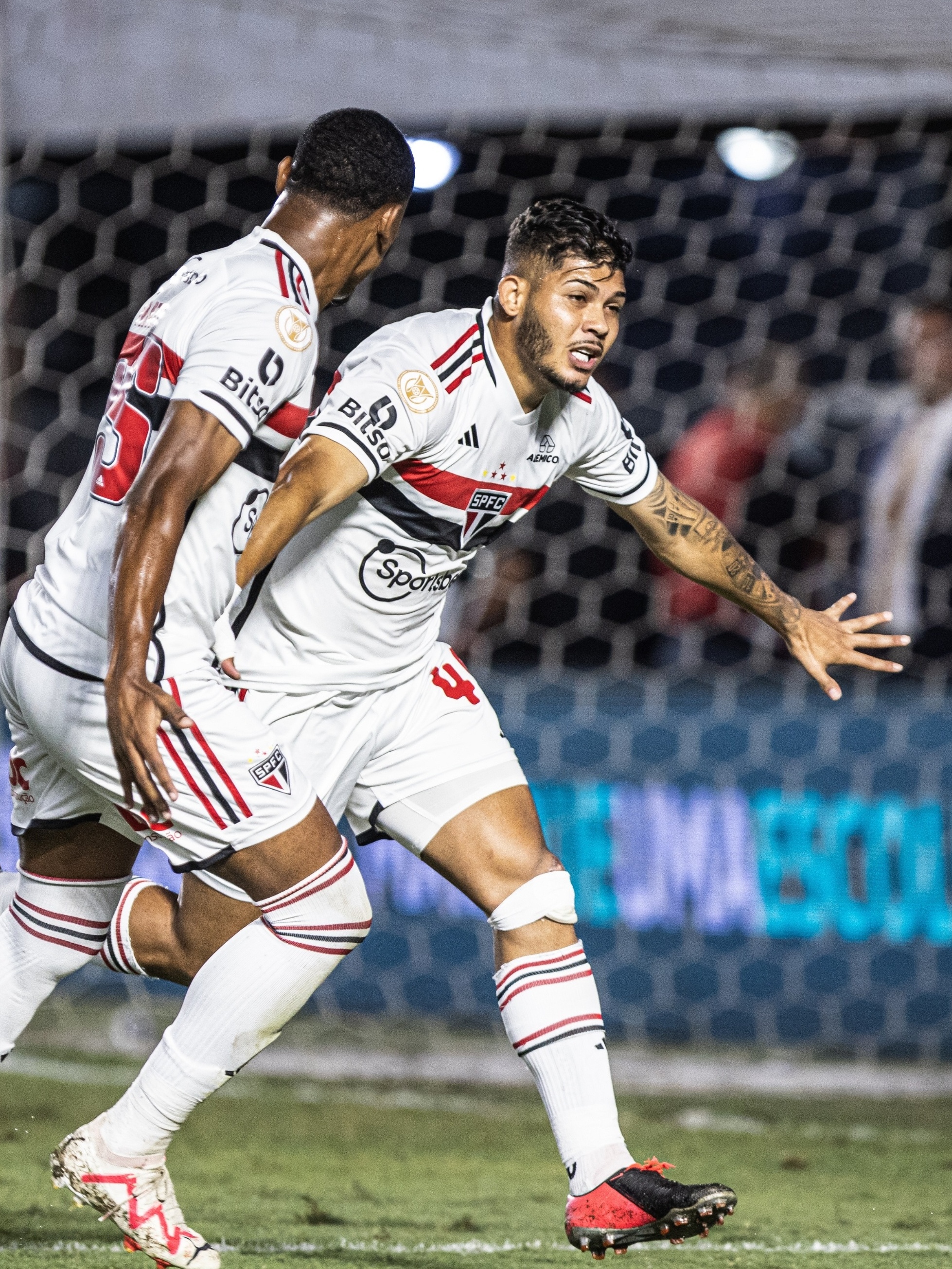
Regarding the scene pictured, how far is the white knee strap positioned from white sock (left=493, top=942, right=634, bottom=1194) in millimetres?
69

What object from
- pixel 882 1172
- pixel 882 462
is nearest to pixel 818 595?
pixel 882 462

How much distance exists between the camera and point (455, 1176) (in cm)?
473

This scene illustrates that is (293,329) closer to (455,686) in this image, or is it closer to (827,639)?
(455,686)

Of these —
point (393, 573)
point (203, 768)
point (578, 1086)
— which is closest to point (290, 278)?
point (393, 573)

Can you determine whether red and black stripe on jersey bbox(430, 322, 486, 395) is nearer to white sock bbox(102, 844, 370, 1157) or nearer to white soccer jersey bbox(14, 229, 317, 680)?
white soccer jersey bbox(14, 229, 317, 680)

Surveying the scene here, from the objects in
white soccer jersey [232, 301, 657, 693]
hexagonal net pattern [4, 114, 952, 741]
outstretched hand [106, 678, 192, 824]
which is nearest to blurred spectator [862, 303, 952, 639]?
hexagonal net pattern [4, 114, 952, 741]

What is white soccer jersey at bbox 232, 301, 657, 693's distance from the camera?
137 inches

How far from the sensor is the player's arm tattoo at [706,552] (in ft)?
12.7

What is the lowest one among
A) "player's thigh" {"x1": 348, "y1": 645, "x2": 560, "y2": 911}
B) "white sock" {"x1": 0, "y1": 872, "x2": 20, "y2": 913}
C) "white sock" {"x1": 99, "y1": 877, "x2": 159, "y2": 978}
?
"white sock" {"x1": 99, "y1": 877, "x2": 159, "y2": 978}

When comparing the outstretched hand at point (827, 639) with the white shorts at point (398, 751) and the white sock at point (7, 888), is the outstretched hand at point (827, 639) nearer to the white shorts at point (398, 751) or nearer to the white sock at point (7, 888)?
the white shorts at point (398, 751)

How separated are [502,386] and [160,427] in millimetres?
878

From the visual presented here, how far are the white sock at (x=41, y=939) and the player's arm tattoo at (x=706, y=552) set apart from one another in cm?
147

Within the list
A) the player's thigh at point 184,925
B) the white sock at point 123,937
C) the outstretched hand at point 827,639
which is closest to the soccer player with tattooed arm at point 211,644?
the player's thigh at point 184,925

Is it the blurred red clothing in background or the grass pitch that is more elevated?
the blurred red clothing in background
